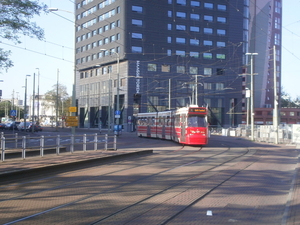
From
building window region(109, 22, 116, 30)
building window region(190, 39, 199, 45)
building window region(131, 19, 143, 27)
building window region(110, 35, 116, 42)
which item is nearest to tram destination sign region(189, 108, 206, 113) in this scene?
building window region(131, 19, 143, 27)

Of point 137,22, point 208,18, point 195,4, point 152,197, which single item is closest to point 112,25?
point 137,22

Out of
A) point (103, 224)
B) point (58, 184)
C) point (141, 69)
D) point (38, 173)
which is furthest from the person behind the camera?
point (141, 69)

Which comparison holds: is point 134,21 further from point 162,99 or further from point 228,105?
point 228,105

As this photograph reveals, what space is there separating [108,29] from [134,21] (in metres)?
6.68

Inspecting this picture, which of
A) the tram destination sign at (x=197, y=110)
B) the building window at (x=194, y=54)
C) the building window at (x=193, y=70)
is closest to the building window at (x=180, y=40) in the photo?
the building window at (x=194, y=54)

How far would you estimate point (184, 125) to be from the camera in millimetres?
26688

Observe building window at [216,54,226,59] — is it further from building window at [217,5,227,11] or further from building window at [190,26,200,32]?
building window at [217,5,227,11]

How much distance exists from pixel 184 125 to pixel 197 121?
4.67 feet

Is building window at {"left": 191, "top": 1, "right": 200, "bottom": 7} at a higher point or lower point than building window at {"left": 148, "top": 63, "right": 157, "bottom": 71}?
higher

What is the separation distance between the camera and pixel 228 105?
245 ft

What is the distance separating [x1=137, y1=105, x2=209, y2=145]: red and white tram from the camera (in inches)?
1013

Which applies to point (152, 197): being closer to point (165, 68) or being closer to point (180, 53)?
point (165, 68)

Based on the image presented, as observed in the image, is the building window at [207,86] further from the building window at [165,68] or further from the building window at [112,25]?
the building window at [112,25]

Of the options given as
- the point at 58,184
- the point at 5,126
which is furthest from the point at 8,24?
the point at 5,126
